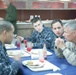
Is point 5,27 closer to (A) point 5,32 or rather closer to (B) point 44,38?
(A) point 5,32

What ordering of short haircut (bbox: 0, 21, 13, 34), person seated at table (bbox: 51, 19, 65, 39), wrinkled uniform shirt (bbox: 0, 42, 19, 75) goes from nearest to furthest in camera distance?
1. wrinkled uniform shirt (bbox: 0, 42, 19, 75)
2. short haircut (bbox: 0, 21, 13, 34)
3. person seated at table (bbox: 51, 19, 65, 39)

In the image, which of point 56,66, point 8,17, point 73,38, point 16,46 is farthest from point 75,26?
point 8,17

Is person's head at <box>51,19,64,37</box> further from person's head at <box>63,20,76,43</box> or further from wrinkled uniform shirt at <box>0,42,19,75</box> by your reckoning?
wrinkled uniform shirt at <box>0,42,19,75</box>

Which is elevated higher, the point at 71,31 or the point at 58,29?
the point at 71,31

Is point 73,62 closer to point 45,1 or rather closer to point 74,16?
point 45,1

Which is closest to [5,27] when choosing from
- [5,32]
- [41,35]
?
[5,32]

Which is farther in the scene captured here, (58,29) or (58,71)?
(58,29)

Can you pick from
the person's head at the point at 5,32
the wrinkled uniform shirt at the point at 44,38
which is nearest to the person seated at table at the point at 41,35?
the wrinkled uniform shirt at the point at 44,38

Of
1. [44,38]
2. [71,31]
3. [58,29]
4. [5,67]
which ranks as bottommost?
[44,38]

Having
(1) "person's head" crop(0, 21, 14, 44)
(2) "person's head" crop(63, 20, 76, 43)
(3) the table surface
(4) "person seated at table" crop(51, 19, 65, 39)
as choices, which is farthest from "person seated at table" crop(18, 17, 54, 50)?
(1) "person's head" crop(0, 21, 14, 44)

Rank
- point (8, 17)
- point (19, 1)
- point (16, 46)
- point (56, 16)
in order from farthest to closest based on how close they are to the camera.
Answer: point (56, 16)
point (19, 1)
point (8, 17)
point (16, 46)

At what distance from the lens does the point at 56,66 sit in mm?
2805

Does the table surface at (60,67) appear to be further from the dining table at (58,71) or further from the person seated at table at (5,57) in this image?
the person seated at table at (5,57)

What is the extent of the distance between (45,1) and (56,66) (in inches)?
253
